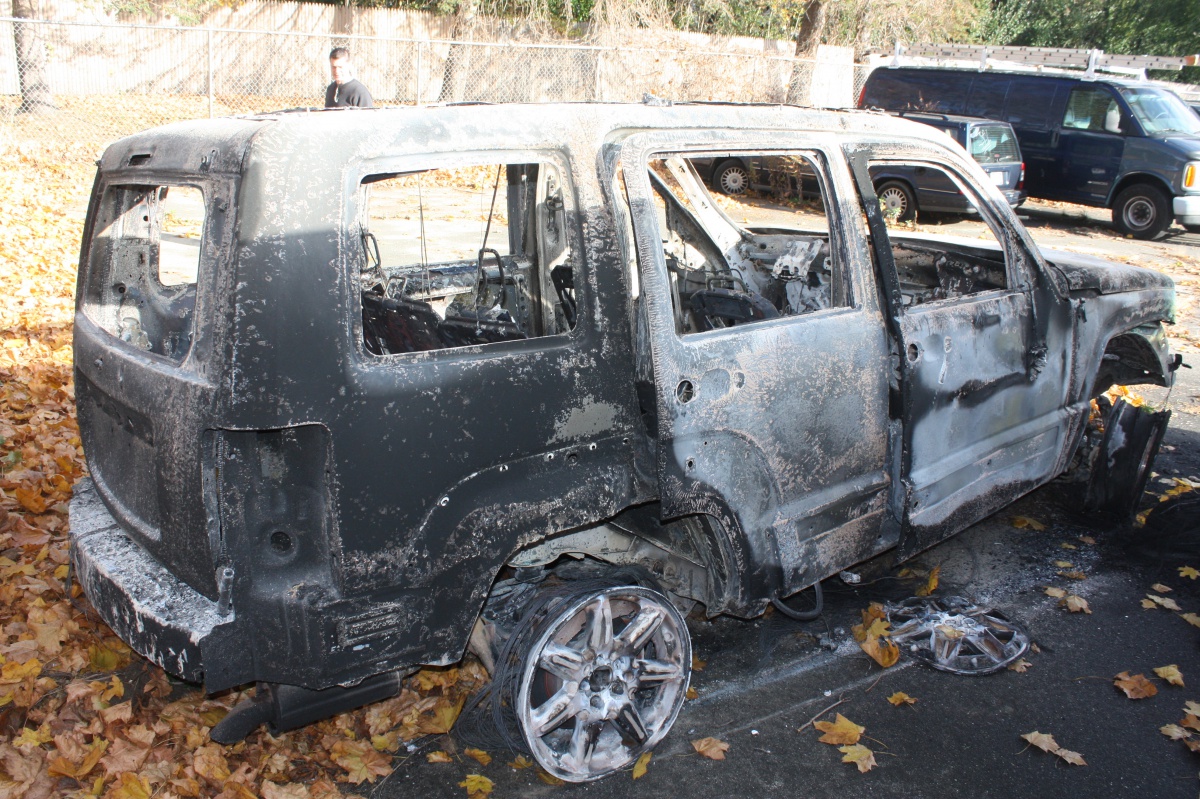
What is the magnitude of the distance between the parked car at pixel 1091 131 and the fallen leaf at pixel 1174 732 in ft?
43.0

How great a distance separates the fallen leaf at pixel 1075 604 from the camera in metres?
4.12

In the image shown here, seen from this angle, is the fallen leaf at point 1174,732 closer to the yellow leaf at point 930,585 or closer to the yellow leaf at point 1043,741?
the yellow leaf at point 1043,741

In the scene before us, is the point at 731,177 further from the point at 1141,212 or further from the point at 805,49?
the point at 805,49

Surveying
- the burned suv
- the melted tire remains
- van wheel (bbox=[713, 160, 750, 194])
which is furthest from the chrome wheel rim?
the melted tire remains

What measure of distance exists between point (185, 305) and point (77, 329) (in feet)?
1.16

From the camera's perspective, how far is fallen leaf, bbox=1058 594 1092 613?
13.5 feet

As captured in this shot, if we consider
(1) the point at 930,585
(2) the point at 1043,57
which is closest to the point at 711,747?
(1) the point at 930,585

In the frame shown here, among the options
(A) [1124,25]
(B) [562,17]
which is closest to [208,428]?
(B) [562,17]

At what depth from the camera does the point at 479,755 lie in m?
3.09

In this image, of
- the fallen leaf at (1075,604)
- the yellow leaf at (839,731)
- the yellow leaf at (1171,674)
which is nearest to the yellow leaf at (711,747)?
the yellow leaf at (839,731)

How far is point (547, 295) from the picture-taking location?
9.98 feet

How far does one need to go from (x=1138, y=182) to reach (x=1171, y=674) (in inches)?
525

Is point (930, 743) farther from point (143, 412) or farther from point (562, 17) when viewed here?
point (562, 17)

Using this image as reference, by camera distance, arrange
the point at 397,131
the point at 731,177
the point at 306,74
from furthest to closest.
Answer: the point at 306,74 < the point at 731,177 < the point at 397,131
